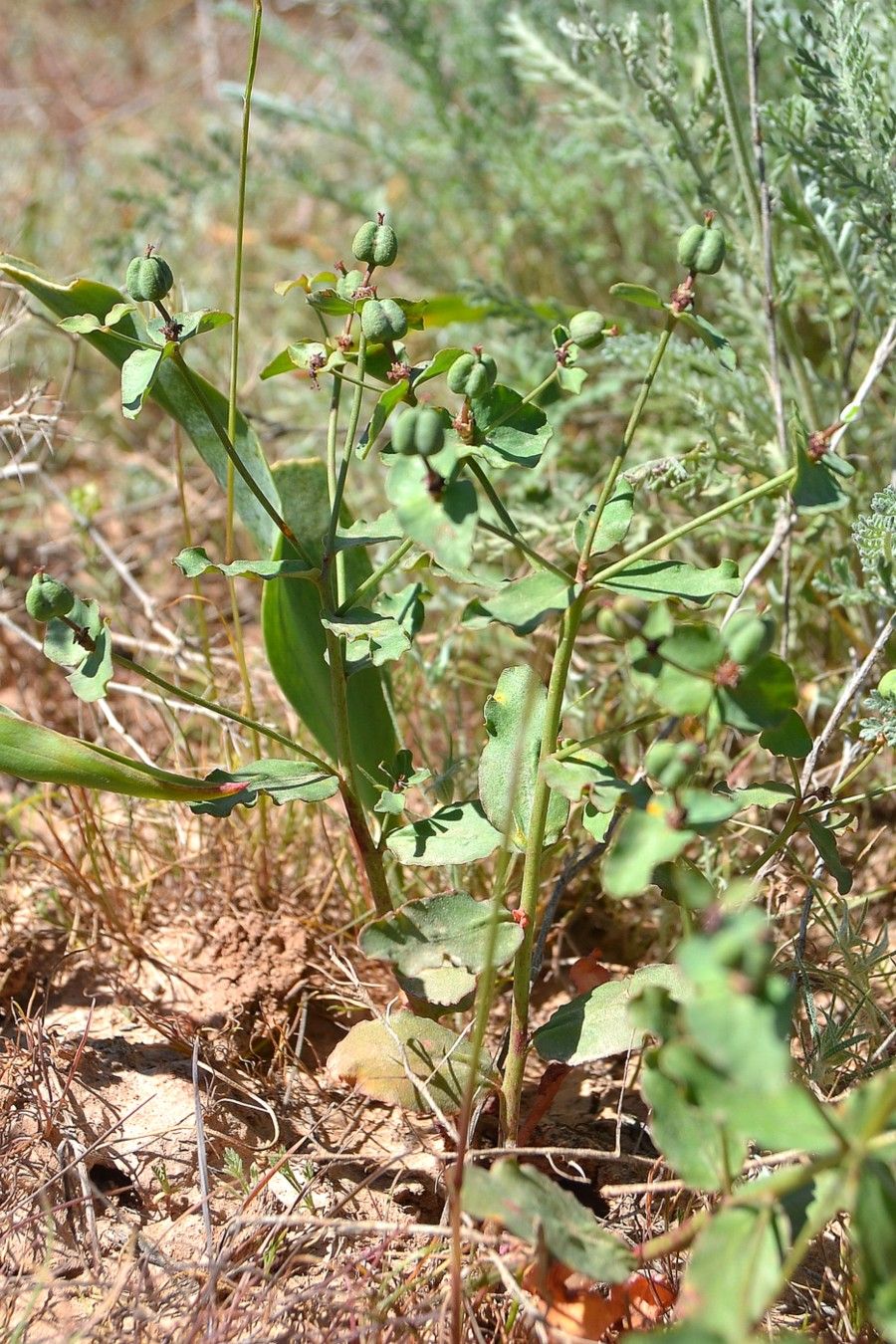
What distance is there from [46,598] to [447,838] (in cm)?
48

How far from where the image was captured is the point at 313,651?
1.49m

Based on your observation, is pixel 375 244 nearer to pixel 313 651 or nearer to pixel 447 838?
pixel 313 651

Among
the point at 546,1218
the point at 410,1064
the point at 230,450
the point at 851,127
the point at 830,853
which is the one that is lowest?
the point at 410,1064

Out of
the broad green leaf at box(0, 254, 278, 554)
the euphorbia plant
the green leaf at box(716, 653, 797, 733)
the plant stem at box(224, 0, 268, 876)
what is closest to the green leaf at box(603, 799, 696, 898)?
the euphorbia plant

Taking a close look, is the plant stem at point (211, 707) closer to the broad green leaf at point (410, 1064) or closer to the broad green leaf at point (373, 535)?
the broad green leaf at point (373, 535)

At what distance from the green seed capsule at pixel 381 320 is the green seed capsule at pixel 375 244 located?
9 cm

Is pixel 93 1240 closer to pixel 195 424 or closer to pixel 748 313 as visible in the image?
pixel 195 424

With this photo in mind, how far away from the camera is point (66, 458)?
2.68 meters

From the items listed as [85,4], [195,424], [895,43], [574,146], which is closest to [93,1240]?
[195,424]

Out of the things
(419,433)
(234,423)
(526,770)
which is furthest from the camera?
(234,423)

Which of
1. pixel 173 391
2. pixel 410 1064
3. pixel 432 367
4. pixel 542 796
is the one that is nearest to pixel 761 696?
pixel 542 796

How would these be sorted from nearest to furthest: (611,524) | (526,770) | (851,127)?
(611,524) → (526,770) → (851,127)

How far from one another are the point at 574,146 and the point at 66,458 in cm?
134

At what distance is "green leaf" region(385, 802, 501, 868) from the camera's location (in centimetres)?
123
